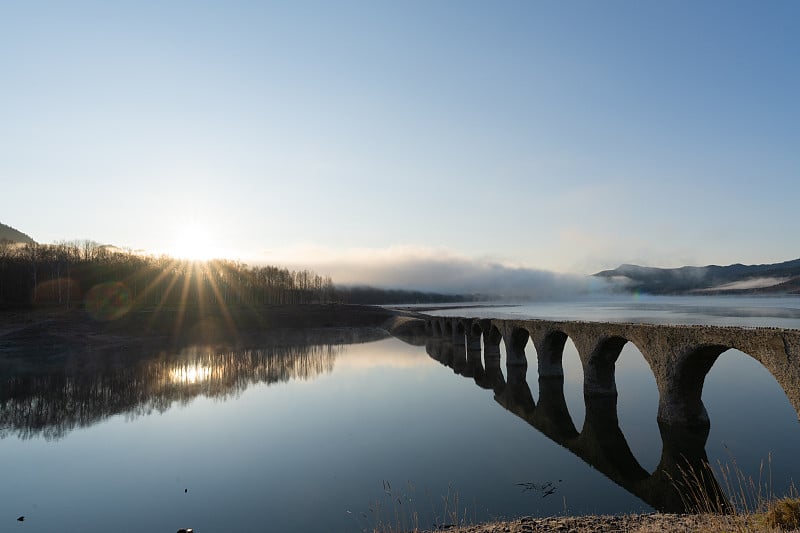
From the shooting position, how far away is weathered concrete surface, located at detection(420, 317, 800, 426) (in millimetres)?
18312

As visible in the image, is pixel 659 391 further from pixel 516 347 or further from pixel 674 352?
pixel 516 347

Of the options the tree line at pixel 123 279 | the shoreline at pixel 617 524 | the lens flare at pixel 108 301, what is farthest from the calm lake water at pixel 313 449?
the tree line at pixel 123 279

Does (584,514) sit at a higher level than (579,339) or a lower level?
lower

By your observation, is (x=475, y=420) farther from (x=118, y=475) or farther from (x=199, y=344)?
(x=199, y=344)

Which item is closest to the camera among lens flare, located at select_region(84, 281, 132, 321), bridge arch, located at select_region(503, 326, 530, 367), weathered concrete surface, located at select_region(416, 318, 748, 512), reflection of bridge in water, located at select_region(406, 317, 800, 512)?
weathered concrete surface, located at select_region(416, 318, 748, 512)

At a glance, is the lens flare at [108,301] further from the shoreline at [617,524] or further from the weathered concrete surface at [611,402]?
the shoreline at [617,524]

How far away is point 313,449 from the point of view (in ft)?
73.3

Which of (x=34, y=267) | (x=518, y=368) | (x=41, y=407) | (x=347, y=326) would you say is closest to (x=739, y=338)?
(x=518, y=368)

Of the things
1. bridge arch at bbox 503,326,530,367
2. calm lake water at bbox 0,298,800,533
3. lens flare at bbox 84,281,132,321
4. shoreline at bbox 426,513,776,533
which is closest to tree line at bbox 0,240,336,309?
lens flare at bbox 84,281,132,321

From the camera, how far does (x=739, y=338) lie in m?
20.1

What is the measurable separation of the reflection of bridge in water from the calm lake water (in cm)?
80

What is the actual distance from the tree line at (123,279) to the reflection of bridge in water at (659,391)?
92612 millimetres

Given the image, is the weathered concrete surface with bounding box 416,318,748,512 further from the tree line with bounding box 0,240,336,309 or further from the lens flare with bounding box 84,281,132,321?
the tree line with bounding box 0,240,336,309

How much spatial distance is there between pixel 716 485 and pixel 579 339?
629 inches
